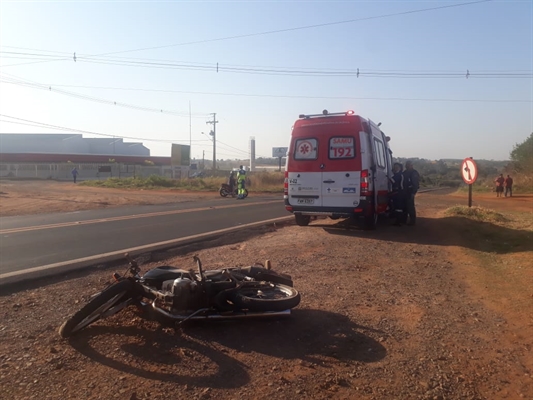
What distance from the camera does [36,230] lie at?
42.8 feet

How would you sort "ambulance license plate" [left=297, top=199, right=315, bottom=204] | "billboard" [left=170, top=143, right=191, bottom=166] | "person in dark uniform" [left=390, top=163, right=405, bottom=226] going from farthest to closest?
"billboard" [left=170, top=143, right=191, bottom=166]
"person in dark uniform" [left=390, top=163, right=405, bottom=226]
"ambulance license plate" [left=297, top=199, right=315, bottom=204]

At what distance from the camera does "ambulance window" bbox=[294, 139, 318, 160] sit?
12.5m

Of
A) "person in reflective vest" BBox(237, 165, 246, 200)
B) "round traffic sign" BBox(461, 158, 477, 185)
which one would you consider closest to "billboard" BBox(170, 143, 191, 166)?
"person in reflective vest" BBox(237, 165, 246, 200)

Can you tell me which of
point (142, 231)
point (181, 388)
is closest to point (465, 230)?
point (142, 231)

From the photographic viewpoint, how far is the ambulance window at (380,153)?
1310cm

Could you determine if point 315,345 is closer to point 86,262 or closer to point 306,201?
point 86,262

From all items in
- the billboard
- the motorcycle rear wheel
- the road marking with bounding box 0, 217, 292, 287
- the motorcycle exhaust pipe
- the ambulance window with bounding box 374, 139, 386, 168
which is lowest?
the road marking with bounding box 0, 217, 292, 287

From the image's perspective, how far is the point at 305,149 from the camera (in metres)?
12.6

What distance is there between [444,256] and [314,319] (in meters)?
4.86

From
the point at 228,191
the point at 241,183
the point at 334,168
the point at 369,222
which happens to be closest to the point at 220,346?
the point at 334,168

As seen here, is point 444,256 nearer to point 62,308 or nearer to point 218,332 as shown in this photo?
point 218,332

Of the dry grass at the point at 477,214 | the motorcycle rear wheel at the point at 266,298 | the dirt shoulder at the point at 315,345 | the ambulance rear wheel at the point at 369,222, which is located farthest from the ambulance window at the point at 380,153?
the motorcycle rear wheel at the point at 266,298

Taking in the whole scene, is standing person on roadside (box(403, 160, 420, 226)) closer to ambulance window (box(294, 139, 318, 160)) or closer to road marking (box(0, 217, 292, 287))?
ambulance window (box(294, 139, 318, 160))

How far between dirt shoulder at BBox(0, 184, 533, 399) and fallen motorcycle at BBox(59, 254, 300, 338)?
5.5 inches
